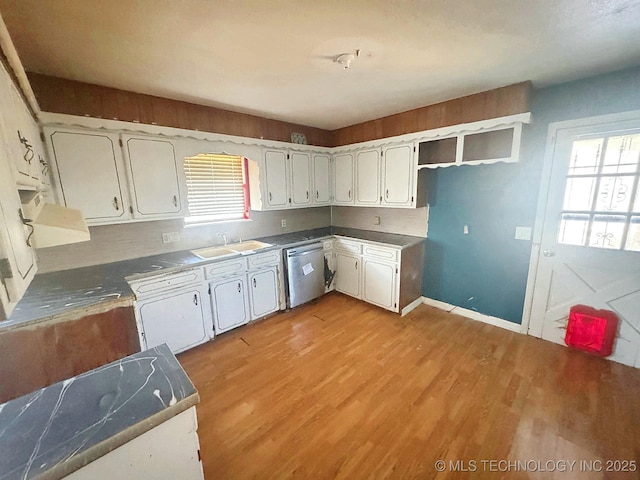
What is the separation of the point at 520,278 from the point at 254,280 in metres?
2.91

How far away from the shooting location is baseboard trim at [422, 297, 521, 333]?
2851 mm

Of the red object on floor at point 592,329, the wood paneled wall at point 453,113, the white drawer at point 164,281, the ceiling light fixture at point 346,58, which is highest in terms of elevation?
the ceiling light fixture at point 346,58

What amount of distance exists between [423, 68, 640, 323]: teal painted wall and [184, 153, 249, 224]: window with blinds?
2.36 m

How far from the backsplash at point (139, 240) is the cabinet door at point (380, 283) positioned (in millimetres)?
1441

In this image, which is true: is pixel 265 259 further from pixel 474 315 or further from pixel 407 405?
pixel 474 315

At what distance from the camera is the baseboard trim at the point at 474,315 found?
285cm

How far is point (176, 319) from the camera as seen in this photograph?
247 cm

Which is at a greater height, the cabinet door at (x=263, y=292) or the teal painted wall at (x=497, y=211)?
the teal painted wall at (x=497, y=211)

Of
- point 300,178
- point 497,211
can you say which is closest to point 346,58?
point 300,178

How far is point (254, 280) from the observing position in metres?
3.04

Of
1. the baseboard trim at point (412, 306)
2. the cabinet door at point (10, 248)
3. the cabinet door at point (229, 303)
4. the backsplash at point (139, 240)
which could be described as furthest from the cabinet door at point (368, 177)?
the cabinet door at point (10, 248)

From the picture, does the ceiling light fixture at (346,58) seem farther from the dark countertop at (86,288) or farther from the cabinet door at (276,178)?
the dark countertop at (86,288)

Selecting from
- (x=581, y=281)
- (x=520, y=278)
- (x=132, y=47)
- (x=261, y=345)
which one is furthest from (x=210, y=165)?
(x=581, y=281)

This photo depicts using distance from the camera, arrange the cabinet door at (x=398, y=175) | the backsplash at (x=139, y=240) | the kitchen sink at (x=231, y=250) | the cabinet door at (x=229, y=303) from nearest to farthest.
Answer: the backsplash at (x=139, y=240), the cabinet door at (x=229, y=303), the kitchen sink at (x=231, y=250), the cabinet door at (x=398, y=175)
